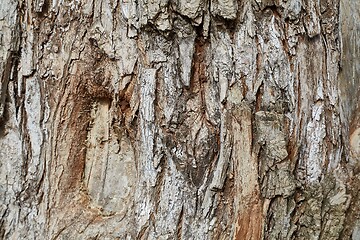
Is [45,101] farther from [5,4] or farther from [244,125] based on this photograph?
[244,125]

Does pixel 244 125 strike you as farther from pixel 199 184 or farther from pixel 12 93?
pixel 12 93

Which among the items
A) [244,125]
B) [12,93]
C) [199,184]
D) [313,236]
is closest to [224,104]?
[244,125]

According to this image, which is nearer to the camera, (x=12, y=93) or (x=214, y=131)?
(x=214, y=131)

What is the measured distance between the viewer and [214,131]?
5.18 feet

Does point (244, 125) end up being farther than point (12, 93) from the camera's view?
No

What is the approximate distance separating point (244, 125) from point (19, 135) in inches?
28.4

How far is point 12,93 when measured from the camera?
1723 millimetres

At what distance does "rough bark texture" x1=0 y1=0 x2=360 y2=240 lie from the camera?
156 cm

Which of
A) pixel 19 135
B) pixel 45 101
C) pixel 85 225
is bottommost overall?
pixel 85 225

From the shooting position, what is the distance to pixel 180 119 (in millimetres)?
1579

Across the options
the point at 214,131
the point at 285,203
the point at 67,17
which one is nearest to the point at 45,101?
the point at 67,17

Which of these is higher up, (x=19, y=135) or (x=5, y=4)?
(x=5, y=4)

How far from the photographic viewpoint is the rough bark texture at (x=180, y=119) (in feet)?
5.13

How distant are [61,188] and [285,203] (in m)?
0.69
